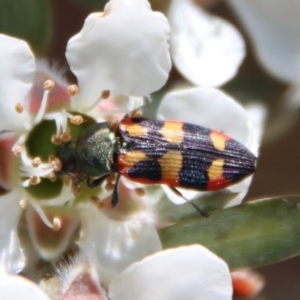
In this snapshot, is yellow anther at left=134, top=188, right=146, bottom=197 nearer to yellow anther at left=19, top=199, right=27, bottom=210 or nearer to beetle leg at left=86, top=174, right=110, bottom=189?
beetle leg at left=86, top=174, right=110, bottom=189

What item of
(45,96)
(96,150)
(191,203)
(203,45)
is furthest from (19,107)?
(203,45)

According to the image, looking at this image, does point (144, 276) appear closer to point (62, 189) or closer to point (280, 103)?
point (62, 189)

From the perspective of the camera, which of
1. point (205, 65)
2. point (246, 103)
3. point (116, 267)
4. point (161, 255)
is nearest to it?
point (161, 255)

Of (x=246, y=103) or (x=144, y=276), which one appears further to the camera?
(x=246, y=103)

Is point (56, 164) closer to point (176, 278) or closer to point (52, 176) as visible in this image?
point (52, 176)

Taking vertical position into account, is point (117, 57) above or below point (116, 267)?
above

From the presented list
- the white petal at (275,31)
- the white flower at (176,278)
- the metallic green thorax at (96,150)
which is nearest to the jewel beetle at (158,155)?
the metallic green thorax at (96,150)

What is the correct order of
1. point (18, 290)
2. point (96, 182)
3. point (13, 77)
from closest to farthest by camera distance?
point (18, 290), point (13, 77), point (96, 182)

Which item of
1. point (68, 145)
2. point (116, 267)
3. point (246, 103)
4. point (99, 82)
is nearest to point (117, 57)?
point (99, 82)
